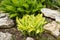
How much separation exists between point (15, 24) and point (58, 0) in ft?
4.98

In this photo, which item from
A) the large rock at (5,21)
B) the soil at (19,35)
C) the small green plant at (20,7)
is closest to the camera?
the soil at (19,35)

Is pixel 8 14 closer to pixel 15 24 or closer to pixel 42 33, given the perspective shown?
pixel 15 24

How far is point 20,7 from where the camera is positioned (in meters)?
4.79

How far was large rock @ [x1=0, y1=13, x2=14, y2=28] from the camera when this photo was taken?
14.9ft

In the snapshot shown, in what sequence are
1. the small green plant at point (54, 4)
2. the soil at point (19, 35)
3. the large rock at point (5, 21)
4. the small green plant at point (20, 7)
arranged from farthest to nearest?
the small green plant at point (54, 4) < the small green plant at point (20, 7) < the large rock at point (5, 21) < the soil at point (19, 35)

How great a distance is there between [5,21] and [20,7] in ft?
1.73

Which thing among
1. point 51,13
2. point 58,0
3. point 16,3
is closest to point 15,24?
point 16,3

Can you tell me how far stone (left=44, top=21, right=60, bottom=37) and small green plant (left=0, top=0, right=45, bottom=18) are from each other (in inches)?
22.2

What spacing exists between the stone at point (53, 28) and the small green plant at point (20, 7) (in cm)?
56

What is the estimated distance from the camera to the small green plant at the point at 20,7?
15.5 ft

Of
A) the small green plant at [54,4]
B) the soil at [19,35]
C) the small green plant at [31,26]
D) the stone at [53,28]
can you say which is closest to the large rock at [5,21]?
the soil at [19,35]

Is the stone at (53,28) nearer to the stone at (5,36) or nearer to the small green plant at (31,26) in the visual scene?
the small green plant at (31,26)

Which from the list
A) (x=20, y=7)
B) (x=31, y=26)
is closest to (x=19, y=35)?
(x=31, y=26)

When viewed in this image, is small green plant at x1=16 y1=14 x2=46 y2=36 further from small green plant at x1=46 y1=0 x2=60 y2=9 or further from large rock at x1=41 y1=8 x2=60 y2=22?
small green plant at x1=46 y1=0 x2=60 y2=9
